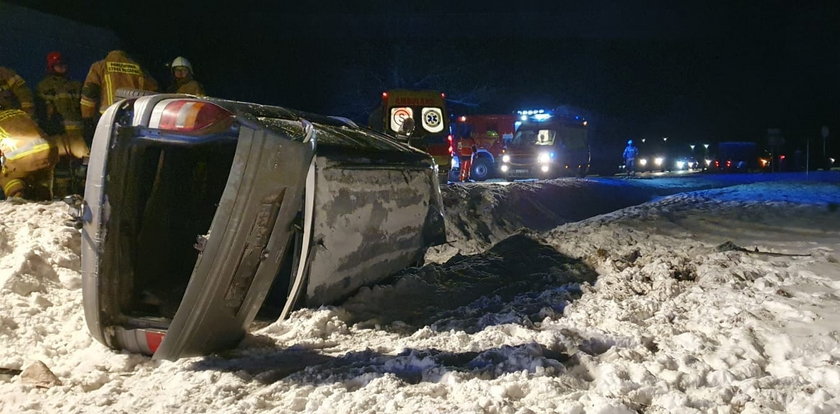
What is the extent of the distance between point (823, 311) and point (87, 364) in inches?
162

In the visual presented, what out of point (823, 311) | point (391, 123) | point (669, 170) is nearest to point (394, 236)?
point (823, 311)

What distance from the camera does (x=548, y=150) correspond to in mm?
20375

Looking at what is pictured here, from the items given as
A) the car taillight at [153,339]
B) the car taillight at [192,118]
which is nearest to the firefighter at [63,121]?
the car taillight at [153,339]

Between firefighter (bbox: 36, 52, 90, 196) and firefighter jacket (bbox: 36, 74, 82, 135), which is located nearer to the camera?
firefighter (bbox: 36, 52, 90, 196)

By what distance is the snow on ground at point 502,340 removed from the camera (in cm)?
276

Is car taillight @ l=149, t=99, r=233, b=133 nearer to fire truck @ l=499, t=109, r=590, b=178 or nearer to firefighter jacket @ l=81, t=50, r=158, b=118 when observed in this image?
firefighter jacket @ l=81, t=50, r=158, b=118

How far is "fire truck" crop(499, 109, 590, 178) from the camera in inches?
800

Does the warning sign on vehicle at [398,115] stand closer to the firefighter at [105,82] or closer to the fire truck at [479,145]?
the fire truck at [479,145]

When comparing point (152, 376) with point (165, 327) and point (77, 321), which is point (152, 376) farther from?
point (77, 321)

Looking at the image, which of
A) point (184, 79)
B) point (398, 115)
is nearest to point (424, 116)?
point (398, 115)

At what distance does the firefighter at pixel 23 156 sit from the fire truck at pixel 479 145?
13.0 metres

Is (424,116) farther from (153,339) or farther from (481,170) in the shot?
(153,339)

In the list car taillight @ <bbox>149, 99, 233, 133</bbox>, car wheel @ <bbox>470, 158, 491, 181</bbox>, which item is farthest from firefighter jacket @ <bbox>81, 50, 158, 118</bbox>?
car wheel @ <bbox>470, 158, 491, 181</bbox>

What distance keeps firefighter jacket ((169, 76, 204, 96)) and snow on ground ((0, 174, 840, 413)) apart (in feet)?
7.17
